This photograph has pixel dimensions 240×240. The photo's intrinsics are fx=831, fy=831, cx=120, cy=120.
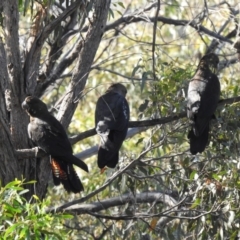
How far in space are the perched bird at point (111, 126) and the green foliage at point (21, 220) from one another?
6.23 feet

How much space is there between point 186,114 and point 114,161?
0.78m

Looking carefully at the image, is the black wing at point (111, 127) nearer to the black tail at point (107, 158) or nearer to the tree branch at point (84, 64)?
the black tail at point (107, 158)

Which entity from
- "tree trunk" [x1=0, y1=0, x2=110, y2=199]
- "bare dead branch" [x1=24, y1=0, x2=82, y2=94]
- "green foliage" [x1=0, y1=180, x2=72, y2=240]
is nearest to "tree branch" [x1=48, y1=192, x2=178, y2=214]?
"tree trunk" [x1=0, y1=0, x2=110, y2=199]

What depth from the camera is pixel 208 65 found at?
28.4ft

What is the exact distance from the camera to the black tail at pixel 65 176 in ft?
23.4

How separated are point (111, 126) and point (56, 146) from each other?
25.8 inches

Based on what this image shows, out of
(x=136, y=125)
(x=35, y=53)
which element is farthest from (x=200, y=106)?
(x=35, y=53)

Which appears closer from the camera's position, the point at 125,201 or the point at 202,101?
the point at 202,101

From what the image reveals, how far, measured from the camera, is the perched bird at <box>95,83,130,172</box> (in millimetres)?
7332

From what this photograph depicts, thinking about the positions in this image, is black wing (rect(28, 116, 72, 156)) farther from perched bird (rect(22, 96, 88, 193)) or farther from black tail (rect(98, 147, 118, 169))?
black tail (rect(98, 147, 118, 169))

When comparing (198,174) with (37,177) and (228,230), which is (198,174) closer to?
(228,230)

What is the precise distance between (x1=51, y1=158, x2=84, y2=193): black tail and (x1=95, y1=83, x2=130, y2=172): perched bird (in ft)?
0.84

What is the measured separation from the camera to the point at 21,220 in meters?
5.18

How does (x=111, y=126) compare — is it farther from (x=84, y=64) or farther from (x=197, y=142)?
(x=197, y=142)
